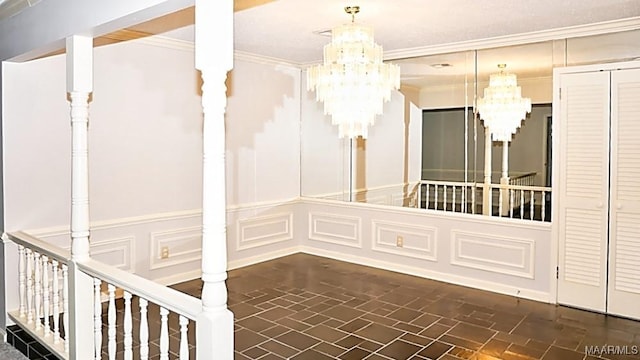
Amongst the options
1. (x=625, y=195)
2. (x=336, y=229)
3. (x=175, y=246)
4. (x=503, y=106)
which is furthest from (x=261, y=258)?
(x=625, y=195)

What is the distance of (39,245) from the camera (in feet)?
11.1

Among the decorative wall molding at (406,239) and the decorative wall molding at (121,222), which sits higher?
the decorative wall molding at (121,222)

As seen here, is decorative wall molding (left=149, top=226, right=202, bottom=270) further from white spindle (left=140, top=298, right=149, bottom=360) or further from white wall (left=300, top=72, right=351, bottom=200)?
white spindle (left=140, top=298, right=149, bottom=360)

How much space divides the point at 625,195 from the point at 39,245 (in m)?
4.57

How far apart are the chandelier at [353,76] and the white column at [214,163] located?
189cm

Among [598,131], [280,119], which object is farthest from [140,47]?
[598,131]

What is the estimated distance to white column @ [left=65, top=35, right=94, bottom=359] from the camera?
2945 mm

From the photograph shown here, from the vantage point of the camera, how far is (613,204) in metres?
4.27

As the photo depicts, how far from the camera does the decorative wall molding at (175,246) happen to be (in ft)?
16.4

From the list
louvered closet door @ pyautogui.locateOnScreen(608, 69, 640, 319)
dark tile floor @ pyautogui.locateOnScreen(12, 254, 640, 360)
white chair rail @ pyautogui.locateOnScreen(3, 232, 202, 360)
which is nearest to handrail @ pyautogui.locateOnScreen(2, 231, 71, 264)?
white chair rail @ pyautogui.locateOnScreen(3, 232, 202, 360)

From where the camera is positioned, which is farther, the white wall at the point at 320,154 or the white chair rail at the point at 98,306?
the white wall at the point at 320,154

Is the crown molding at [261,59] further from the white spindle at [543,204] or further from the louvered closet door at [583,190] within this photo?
the white spindle at [543,204]

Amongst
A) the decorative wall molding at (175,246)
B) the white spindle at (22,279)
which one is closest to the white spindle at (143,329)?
the white spindle at (22,279)

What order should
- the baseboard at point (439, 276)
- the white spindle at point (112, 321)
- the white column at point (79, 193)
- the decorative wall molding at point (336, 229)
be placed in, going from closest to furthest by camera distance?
the white spindle at point (112, 321), the white column at point (79, 193), the baseboard at point (439, 276), the decorative wall molding at point (336, 229)
